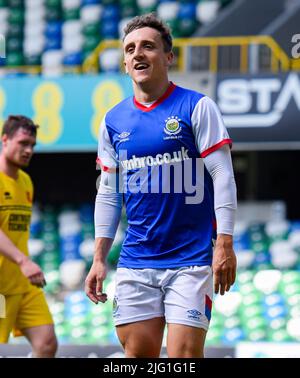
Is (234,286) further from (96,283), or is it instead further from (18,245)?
(96,283)

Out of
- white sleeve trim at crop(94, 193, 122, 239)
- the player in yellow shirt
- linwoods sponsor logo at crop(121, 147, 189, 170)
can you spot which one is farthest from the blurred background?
linwoods sponsor logo at crop(121, 147, 189, 170)

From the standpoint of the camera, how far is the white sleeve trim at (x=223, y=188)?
4.22 m

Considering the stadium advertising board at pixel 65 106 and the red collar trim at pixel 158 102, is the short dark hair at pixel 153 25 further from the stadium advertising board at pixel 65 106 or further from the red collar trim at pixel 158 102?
the stadium advertising board at pixel 65 106

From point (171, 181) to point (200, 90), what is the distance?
297 inches

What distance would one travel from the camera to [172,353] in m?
4.20

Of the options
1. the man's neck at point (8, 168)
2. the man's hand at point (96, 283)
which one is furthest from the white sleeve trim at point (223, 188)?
the man's neck at point (8, 168)

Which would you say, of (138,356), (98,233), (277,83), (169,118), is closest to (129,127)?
(169,118)

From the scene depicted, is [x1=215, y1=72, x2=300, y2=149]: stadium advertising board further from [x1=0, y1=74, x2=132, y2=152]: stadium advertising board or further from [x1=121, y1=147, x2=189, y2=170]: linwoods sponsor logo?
[x1=121, y1=147, x2=189, y2=170]: linwoods sponsor logo

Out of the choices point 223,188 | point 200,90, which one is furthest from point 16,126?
point 200,90

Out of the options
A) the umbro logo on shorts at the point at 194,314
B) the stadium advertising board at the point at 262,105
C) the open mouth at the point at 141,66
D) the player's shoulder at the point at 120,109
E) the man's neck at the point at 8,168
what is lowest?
the umbro logo on shorts at the point at 194,314

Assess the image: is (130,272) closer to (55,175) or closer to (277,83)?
(277,83)

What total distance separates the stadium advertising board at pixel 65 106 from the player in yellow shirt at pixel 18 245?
5.99 metres

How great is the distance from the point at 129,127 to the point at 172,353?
3.37 ft

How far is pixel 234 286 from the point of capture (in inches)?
445
